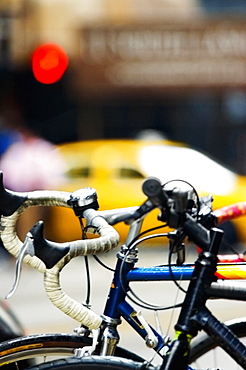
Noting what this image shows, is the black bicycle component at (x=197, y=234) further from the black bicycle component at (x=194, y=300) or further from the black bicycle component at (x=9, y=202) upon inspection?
the black bicycle component at (x=9, y=202)

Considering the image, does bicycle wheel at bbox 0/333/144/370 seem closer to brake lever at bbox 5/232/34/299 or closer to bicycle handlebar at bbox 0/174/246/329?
bicycle handlebar at bbox 0/174/246/329

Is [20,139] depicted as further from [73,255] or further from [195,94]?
[73,255]

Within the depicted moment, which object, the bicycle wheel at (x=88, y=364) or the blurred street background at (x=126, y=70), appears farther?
the blurred street background at (x=126, y=70)

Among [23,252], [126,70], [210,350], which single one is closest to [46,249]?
[23,252]

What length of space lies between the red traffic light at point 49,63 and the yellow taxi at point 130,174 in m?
6.22

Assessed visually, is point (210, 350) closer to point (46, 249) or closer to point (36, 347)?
point (36, 347)

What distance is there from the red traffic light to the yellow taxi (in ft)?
20.4

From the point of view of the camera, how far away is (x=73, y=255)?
2.80 meters

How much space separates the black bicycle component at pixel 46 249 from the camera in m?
2.77

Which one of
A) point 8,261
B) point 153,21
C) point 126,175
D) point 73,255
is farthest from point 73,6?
point 73,255

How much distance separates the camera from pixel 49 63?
18125mm

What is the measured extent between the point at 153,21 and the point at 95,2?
61.4 inches

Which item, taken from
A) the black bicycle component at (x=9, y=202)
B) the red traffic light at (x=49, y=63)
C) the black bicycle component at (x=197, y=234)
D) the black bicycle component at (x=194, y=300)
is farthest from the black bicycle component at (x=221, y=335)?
the red traffic light at (x=49, y=63)

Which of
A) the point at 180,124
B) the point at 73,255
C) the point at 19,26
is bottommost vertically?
the point at 73,255
